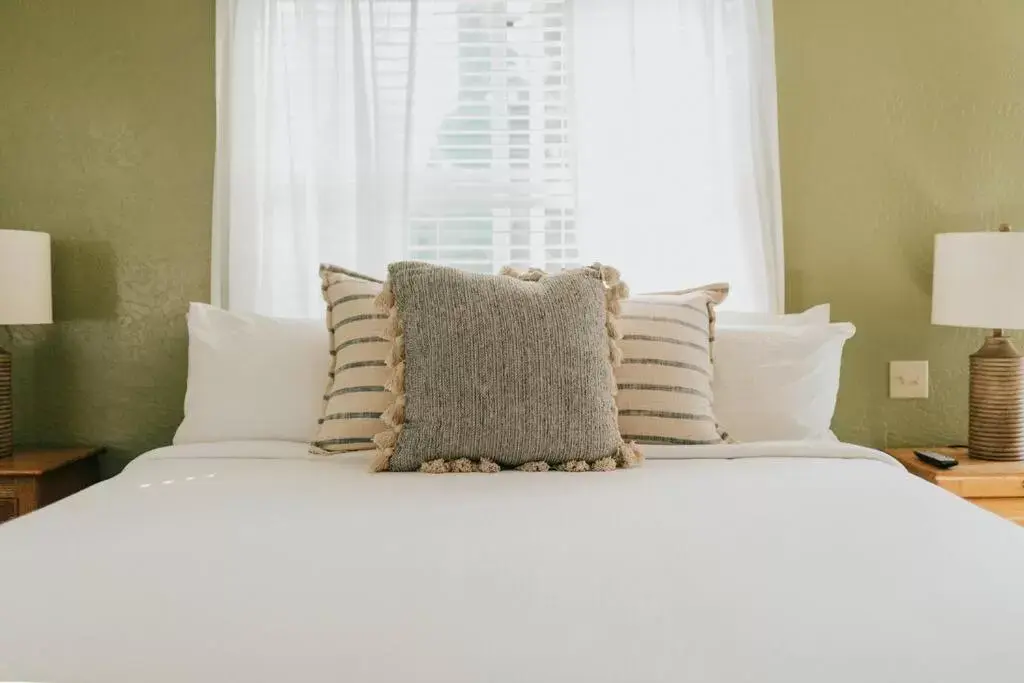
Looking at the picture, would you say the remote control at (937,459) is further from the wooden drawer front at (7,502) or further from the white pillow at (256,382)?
the wooden drawer front at (7,502)

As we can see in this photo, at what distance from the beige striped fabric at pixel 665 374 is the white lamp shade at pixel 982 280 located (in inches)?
28.8

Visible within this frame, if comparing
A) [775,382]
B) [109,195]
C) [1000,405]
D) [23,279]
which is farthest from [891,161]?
[23,279]

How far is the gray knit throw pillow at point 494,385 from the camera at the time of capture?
1661mm

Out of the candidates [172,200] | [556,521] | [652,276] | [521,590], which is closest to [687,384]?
[652,276]

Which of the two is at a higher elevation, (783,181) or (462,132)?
(462,132)

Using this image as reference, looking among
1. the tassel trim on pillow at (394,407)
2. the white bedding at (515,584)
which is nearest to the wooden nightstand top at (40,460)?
the white bedding at (515,584)

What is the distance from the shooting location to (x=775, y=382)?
82.9 inches

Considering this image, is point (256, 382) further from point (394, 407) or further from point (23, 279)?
point (23, 279)

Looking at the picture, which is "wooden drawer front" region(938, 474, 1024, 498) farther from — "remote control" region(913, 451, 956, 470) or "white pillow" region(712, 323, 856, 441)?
"white pillow" region(712, 323, 856, 441)

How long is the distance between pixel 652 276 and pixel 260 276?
45.4 inches

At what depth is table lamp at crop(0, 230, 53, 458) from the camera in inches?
85.1

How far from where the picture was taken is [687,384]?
75.8 inches

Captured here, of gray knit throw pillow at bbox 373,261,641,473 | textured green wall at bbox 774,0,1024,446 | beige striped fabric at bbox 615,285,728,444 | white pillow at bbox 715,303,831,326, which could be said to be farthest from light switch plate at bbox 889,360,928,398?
gray knit throw pillow at bbox 373,261,641,473

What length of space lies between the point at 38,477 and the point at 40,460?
114 mm
